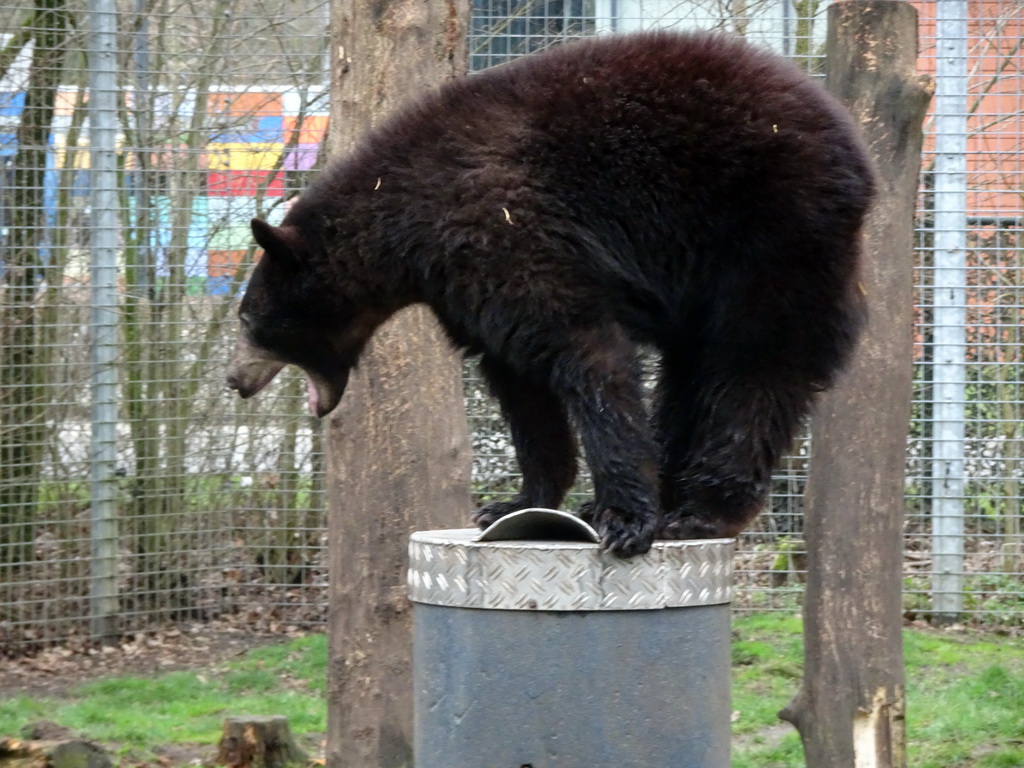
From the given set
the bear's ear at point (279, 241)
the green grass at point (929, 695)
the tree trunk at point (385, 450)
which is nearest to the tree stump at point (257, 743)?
the tree trunk at point (385, 450)

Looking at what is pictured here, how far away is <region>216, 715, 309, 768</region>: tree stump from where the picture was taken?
6012 millimetres

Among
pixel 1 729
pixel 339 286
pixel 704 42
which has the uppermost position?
pixel 704 42

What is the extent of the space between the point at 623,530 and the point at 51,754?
3.39 metres

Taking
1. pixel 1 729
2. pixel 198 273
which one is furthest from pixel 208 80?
pixel 1 729

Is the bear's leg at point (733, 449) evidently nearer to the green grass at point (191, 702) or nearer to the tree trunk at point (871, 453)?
the tree trunk at point (871, 453)

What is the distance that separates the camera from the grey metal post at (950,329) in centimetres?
810

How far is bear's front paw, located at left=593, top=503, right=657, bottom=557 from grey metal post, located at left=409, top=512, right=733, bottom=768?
0.12 ft

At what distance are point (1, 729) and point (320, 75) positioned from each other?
4.26 metres

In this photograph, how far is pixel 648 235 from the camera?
3799 millimetres

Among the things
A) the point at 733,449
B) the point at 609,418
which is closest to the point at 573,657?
the point at 609,418

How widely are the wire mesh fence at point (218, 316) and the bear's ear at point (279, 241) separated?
4.08 metres

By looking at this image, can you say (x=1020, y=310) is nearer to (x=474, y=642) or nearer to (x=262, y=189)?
(x=262, y=189)

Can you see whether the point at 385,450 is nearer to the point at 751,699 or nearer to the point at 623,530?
the point at 623,530

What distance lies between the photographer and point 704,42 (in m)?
3.91
